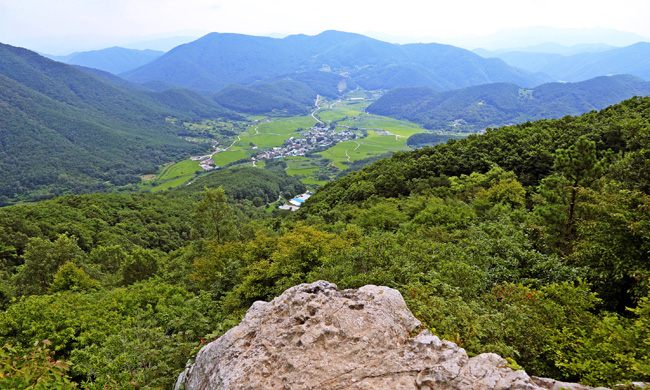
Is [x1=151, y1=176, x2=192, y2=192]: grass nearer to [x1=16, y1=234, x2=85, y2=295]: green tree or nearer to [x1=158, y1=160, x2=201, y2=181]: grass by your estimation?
[x1=158, y1=160, x2=201, y2=181]: grass

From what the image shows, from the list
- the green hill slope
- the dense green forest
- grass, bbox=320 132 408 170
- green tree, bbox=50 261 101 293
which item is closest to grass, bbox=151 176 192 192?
grass, bbox=320 132 408 170

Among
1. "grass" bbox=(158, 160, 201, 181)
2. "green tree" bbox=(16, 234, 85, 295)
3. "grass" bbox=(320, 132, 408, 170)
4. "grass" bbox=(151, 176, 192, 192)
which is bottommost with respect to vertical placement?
"grass" bbox=(151, 176, 192, 192)

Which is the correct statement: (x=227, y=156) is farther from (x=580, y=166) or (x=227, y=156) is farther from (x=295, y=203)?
(x=580, y=166)

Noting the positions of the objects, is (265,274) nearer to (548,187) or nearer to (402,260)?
(402,260)

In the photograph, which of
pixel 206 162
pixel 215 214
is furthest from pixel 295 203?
pixel 206 162

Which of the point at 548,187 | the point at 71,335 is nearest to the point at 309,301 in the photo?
the point at 71,335

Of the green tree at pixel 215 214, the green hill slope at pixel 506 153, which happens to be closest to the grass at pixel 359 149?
the green hill slope at pixel 506 153

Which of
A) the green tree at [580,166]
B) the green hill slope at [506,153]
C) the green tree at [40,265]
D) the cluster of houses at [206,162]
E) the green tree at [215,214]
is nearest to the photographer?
the green tree at [580,166]

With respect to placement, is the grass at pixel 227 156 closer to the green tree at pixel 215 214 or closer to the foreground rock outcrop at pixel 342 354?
the green tree at pixel 215 214
